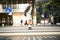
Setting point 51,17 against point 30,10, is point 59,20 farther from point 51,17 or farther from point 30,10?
point 30,10

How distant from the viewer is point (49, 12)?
5591 centimetres

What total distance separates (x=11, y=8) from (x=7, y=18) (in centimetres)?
262

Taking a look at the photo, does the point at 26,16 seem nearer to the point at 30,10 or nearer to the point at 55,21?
the point at 30,10

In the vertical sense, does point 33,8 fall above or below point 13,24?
above

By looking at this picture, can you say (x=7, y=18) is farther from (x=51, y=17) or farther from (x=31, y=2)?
(x=51, y=17)

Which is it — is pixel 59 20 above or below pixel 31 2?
below

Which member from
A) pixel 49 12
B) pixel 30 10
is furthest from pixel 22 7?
pixel 49 12

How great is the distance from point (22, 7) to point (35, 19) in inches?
171

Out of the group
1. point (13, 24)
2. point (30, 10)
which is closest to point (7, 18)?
point (13, 24)

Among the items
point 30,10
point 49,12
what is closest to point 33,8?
point 30,10

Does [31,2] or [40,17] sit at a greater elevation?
[31,2]

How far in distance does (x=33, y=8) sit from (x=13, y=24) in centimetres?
637

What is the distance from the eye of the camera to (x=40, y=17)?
57406 millimetres

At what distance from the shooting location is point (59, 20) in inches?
2245
